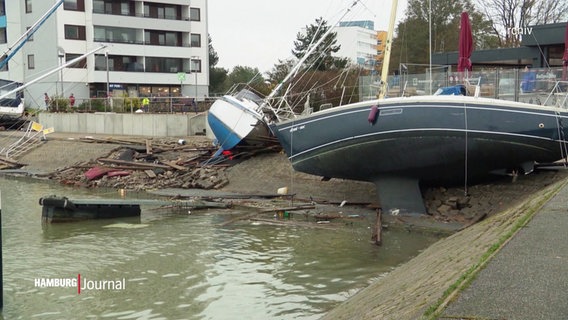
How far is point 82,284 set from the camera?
1181cm

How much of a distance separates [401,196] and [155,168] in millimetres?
12389

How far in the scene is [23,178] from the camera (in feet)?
97.1

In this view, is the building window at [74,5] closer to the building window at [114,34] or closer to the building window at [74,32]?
the building window at [74,32]

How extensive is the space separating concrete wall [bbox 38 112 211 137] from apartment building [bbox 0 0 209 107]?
18.1m

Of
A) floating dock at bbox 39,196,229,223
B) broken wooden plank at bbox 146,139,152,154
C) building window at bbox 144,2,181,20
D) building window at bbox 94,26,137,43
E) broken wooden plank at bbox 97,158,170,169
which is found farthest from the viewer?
building window at bbox 144,2,181,20

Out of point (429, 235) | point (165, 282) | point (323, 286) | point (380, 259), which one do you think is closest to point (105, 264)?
point (165, 282)

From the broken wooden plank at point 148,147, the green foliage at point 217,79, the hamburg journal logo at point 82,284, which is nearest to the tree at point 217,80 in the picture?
the green foliage at point 217,79

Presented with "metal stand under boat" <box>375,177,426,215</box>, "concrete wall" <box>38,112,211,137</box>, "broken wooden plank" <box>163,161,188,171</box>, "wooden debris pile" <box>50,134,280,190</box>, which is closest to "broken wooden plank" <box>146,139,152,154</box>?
"wooden debris pile" <box>50,134,280,190</box>

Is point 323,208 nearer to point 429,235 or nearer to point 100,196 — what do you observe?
point 429,235

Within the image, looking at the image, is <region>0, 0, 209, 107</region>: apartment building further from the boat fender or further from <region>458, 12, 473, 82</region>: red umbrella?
the boat fender

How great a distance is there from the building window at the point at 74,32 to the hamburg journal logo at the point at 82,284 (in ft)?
185

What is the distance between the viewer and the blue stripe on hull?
87.5 ft

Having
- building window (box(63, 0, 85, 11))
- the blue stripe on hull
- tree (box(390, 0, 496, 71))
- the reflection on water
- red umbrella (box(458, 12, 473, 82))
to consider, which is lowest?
the reflection on water

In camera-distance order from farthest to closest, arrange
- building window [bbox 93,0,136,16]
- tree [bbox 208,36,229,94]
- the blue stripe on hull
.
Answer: tree [bbox 208,36,229,94]
building window [bbox 93,0,136,16]
the blue stripe on hull
